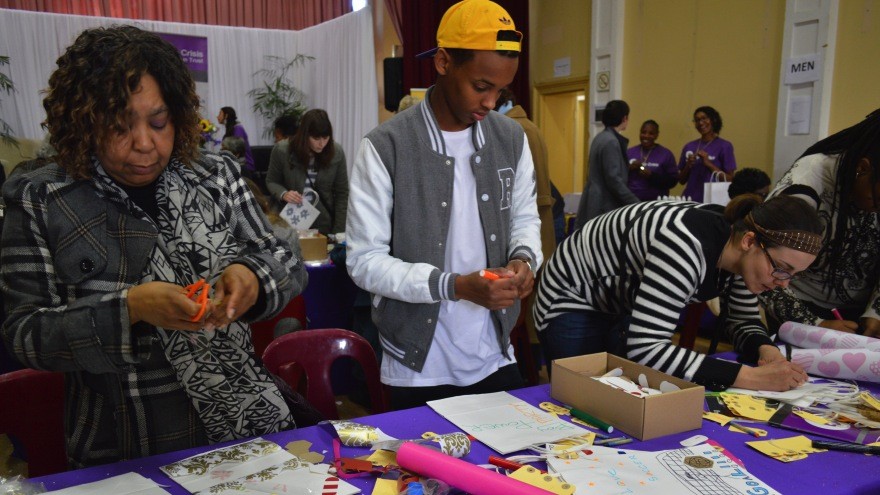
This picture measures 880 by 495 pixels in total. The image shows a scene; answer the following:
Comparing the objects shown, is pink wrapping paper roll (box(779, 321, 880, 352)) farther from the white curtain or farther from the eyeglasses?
the white curtain

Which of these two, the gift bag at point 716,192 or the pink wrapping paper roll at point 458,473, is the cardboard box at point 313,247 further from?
the gift bag at point 716,192

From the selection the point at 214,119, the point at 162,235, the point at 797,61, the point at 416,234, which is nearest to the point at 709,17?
the point at 797,61

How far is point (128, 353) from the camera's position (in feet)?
3.46

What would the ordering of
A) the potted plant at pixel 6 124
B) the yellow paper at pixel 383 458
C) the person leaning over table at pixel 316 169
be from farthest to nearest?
the potted plant at pixel 6 124 < the person leaning over table at pixel 316 169 < the yellow paper at pixel 383 458

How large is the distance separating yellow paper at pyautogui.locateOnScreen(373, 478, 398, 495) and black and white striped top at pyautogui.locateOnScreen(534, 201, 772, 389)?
2.69 ft

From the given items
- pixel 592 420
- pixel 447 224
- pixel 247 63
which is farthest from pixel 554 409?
pixel 247 63

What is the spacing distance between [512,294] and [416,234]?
297 millimetres

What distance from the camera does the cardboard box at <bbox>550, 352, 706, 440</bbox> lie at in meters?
1.37

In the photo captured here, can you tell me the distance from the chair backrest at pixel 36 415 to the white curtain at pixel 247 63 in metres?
7.04

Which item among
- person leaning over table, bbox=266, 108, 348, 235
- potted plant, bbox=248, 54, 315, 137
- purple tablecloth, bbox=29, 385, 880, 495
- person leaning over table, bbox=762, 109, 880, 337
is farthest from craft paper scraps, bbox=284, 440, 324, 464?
potted plant, bbox=248, 54, 315, 137

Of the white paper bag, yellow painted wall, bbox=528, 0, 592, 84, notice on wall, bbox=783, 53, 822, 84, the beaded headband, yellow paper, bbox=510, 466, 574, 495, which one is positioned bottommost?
yellow paper, bbox=510, 466, 574, 495

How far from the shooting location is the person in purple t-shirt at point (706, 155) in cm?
580

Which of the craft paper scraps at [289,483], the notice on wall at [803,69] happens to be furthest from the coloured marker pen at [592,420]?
the notice on wall at [803,69]

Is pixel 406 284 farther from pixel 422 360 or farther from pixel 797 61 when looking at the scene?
pixel 797 61
